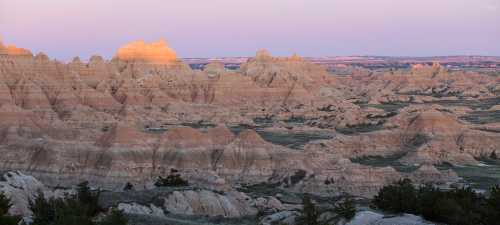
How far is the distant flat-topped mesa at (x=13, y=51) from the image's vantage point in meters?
113

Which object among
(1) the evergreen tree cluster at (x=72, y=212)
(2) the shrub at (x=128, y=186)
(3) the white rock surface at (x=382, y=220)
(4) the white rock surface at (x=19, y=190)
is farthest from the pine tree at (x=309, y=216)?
(2) the shrub at (x=128, y=186)

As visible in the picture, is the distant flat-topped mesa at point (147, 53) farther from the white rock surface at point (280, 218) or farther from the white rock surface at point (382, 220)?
the white rock surface at point (382, 220)

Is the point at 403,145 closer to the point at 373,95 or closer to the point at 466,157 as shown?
the point at 466,157

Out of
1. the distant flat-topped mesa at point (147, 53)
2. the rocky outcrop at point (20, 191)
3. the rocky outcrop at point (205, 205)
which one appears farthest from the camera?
the distant flat-topped mesa at point (147, 53)

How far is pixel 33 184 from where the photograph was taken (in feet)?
122

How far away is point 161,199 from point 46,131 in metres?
36.4

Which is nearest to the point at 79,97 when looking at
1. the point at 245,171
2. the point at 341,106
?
the point at 341,106

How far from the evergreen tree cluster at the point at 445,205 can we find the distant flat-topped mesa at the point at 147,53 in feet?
423

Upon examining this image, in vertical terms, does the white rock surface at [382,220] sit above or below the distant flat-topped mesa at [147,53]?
above

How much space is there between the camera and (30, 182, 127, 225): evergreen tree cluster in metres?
22.2

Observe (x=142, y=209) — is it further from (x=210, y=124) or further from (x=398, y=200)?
(x=210, y=124)

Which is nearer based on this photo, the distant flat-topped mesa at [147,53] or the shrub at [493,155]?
the shrub at [493,155]

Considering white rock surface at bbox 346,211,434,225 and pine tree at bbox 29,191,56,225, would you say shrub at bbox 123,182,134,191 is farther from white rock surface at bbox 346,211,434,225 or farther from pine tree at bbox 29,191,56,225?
white rock surface at bbox 346,211,434,225

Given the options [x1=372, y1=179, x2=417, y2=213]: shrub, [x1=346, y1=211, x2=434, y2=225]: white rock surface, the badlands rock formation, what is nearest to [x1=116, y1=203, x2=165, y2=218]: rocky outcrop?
[x1=372, y1=179, x2=417, y2=213]: shrub
